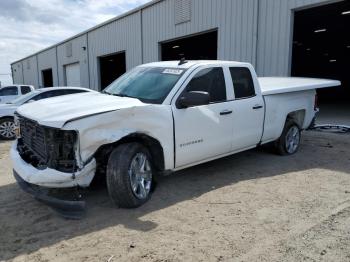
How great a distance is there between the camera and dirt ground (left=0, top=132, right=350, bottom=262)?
3.42 m

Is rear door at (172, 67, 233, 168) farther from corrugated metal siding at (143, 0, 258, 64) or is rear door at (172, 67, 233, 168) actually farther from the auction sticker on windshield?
corrugated metal siding at (143, 0, 258, 64)

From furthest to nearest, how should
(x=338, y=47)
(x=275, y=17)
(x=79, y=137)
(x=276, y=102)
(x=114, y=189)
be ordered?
1. (x=338, y=47)
2. (x=275, y=17)
3. (x=276, y=102)
4. (x=114, y=189)
5. (x=79, y=137)

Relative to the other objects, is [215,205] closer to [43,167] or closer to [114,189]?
[114,189]

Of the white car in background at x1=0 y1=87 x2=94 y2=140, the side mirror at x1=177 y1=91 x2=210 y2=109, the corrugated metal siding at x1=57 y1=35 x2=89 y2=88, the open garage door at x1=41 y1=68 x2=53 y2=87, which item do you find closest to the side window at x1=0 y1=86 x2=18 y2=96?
the white car in background at x1=0 y1=87 x2=94 y2=140

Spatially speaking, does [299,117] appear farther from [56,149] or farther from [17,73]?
[17,73]

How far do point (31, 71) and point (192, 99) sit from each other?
42.4 m

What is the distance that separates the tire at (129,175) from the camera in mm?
4215

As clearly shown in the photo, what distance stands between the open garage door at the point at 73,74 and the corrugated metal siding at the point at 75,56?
402 mm

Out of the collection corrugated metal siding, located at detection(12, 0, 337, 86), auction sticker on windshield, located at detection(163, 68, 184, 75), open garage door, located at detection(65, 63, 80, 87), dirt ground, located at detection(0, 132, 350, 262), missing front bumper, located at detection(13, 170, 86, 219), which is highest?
corrugated metal siding, located at detection(12, 0, 337, 86)

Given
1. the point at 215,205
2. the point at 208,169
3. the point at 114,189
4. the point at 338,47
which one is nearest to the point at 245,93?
the point at 208,169

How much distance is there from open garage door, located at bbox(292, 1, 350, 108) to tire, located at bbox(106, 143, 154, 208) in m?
9.93

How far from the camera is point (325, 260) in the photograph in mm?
3262

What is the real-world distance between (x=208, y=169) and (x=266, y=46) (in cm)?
633

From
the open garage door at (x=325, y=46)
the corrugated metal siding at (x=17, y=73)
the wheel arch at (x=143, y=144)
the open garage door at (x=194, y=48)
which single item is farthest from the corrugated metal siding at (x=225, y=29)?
the corrugated metal siding at (x=17, y=73)
